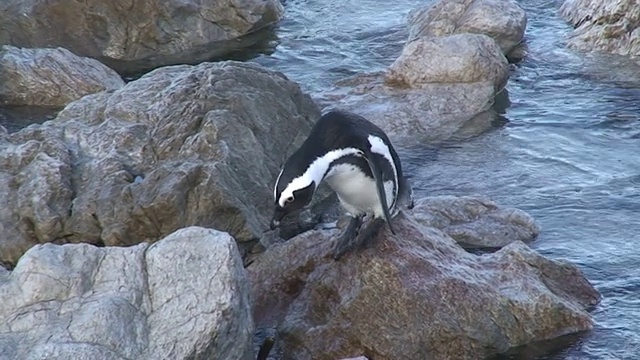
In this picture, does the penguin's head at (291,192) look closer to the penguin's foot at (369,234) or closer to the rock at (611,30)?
the penguin's foot at (369,234)

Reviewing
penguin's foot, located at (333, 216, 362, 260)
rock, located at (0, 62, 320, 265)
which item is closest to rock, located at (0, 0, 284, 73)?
rock, located at (0, 62, 320, 265)

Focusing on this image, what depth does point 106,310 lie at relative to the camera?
6.03 meters

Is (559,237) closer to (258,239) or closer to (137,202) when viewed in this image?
(258,239)

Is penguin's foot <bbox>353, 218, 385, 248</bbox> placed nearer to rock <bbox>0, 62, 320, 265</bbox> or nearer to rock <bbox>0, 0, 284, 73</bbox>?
rock <bbox>0, 62, 320, 265</bbox>

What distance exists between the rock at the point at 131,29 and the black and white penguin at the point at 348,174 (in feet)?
20.1

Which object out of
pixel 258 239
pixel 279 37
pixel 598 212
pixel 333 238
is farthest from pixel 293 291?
pixel 279 37

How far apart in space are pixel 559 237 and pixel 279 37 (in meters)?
6.19

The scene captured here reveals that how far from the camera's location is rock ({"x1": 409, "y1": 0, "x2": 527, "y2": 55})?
13.4 meters

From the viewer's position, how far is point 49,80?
1207 cm

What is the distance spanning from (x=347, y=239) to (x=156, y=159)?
216 centimetres

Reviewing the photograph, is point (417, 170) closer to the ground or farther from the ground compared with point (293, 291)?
closer to the ground

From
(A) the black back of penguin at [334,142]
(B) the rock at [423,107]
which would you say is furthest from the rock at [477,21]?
→ (A) the black back of penguin at [334,142]

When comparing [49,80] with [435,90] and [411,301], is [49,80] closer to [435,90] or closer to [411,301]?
[435,90]

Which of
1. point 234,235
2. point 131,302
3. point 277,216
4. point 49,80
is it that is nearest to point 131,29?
point 49,80
